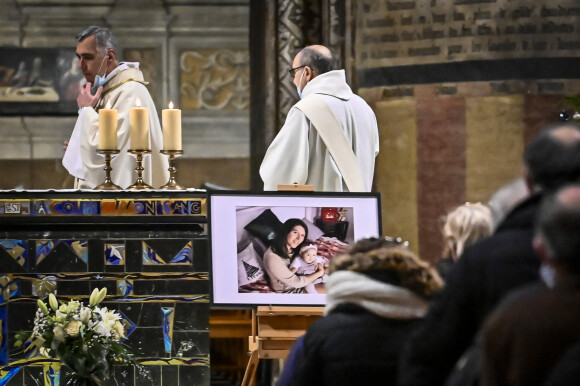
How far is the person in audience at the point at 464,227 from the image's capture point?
15.5 ft

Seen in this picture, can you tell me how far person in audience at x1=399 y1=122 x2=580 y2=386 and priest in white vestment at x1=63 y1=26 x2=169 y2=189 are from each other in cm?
419

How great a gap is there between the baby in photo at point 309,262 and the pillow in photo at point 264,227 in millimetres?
146

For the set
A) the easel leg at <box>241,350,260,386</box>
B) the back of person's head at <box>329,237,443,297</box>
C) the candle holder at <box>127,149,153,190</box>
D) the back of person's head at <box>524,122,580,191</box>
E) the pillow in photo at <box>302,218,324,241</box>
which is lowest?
the easel leg at <box>241,350,260,386</box>

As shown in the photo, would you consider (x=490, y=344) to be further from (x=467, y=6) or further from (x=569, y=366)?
(x=467, y=6)

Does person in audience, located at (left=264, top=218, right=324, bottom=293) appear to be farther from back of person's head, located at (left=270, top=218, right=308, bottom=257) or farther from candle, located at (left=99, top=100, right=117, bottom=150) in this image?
candle, located at (left=99, top=100, right=117, bottom=150)

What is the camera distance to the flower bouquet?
5.49 m

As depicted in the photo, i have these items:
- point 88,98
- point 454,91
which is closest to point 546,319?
point 88,98

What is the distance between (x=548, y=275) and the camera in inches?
109

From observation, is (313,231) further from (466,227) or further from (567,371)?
(567,371)

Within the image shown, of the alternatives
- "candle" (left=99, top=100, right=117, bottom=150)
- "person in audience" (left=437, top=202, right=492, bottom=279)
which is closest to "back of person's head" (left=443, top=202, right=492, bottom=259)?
"person in audience" (left=437, top=202, right=492, bottom=279)

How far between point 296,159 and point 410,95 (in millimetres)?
2949

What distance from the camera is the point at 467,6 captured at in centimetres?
969

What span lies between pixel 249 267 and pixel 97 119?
1.85 metres

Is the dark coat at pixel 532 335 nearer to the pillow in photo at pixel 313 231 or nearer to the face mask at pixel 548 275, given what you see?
the face mask at pixel 548 275
